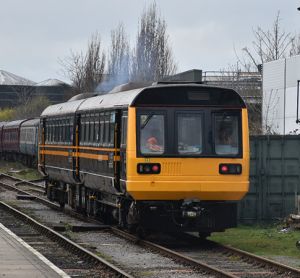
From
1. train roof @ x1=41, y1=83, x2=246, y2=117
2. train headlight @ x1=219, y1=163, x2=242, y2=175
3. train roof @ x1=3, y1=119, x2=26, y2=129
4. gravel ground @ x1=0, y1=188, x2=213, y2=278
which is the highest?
train roof @ x1=3, y1=119, x2=26, y2=129

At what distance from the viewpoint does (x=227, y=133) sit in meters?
15.1

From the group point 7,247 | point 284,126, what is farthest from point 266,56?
point 7,247

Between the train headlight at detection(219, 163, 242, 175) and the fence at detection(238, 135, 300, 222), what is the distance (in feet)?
13.7

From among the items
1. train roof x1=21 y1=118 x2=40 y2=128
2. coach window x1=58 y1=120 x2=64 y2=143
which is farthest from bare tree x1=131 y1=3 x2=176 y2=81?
coach window x1=58 y1=120 x2=64 y2=143

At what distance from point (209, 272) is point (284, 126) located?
23084 mm

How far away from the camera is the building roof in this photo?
101375mm

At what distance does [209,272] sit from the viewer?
40.2 ft

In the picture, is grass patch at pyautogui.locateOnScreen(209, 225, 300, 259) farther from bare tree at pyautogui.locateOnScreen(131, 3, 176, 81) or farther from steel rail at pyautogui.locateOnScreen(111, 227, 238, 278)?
bare tree at pyautogui.locateOnScreen(131, 3, 176, 81)

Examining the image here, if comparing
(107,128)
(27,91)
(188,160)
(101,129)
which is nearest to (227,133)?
(188,160)

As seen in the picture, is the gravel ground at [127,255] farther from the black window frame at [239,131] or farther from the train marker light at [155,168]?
the black window frame at [239,131]

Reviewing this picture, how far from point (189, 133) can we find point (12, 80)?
90.3 metres

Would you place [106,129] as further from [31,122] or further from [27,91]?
[27,91]

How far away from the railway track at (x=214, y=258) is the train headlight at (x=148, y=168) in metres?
1.28

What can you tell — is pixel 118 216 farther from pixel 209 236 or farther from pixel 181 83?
pixel 181 83
